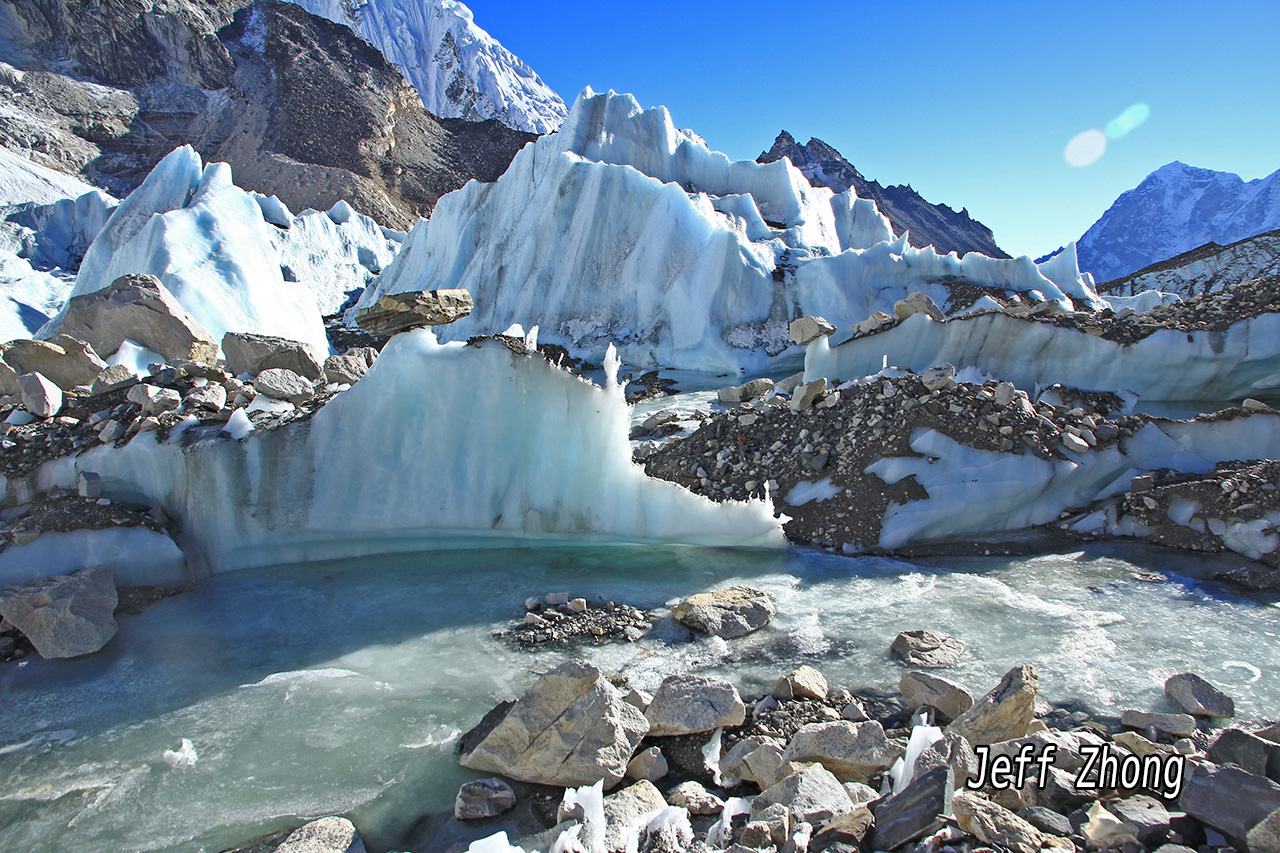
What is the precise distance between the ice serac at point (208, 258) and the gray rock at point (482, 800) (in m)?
8.95

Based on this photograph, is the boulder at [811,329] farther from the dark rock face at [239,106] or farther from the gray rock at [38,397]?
the dark rock face at [239,106]

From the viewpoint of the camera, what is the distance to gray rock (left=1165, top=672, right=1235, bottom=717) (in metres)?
2.64

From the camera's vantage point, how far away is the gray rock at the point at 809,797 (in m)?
1.94

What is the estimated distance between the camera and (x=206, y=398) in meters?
4.66

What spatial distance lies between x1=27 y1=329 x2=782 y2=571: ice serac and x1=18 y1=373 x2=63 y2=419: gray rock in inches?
21.9

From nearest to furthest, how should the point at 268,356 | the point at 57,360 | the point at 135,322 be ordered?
the point at 57,360
the point at 268,356
the point at 135,322

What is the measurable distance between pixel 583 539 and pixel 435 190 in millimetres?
36485

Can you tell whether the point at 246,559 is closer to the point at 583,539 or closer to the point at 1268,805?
the point at 583,539

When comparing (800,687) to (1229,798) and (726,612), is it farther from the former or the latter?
(1229,798)

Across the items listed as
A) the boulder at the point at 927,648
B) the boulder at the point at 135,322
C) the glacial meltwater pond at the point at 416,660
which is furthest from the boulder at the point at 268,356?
the boulder at the point at 927,648

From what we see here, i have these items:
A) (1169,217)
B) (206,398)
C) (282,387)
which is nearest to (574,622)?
(282,387)

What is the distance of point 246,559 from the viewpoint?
4469 millimetres

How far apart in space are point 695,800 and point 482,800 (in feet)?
2.30

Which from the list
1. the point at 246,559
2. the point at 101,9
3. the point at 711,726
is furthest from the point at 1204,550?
the point at 101,9
